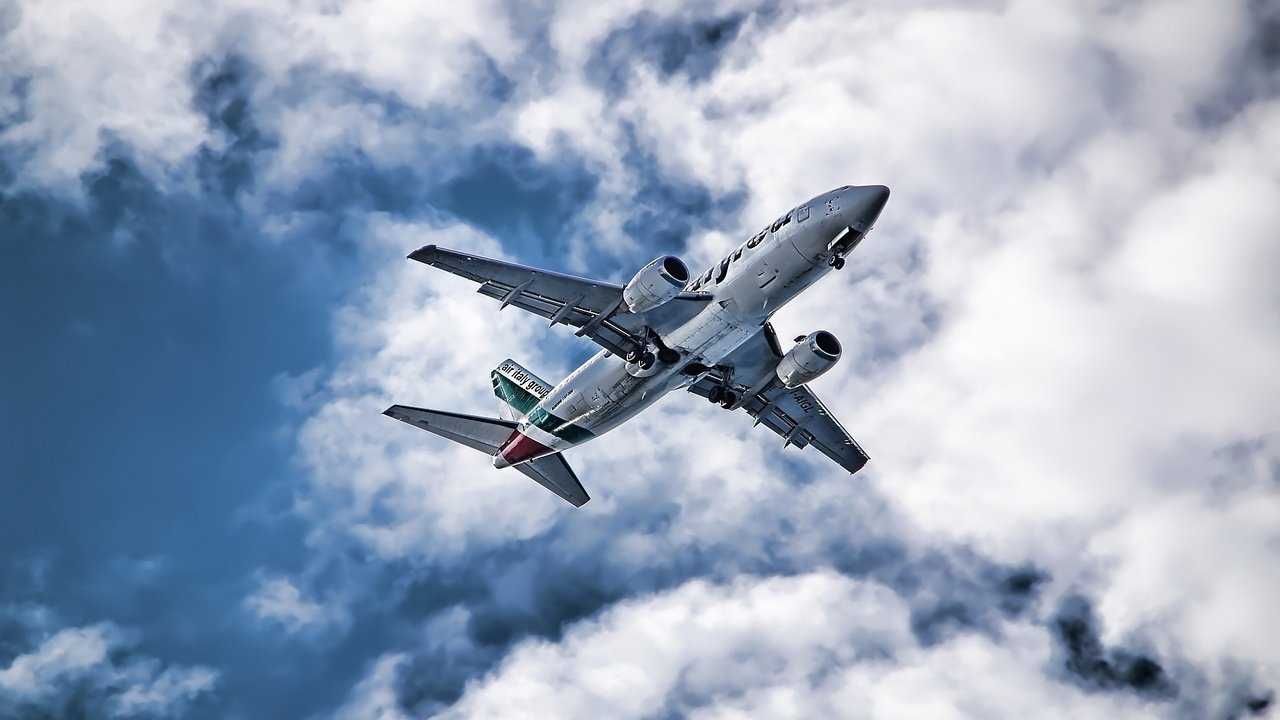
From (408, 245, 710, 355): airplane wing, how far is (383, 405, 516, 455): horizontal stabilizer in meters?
9.60

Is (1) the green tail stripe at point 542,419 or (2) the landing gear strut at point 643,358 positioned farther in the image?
(1) the green tail stripe at point 542,419

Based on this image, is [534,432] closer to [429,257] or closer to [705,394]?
[705,394]

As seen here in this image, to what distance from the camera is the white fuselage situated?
4794 centimetres

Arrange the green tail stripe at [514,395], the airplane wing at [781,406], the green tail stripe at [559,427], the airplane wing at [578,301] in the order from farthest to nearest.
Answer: the green tail stripe at [514,395] < the airplane wing at [781,406] < the green tail stripe at [559,427] < the airplane wing at [578,301]

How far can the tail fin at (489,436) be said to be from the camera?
197 feet

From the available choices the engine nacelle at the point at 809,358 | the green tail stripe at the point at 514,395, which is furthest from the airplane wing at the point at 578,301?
the green tail stripe at the point at 514,395

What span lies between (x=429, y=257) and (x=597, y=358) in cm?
1074

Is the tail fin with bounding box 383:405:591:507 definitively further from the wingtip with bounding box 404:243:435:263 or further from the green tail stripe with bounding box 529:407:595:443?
the wingtip with bounding box 404:243:435:263

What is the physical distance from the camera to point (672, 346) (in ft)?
174

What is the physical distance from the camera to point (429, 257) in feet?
161

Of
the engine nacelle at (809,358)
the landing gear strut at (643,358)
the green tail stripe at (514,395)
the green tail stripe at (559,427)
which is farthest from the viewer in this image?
the green tail stripe at (514,395)

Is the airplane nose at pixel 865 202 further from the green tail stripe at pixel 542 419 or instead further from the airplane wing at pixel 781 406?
the green tail stripe at pixel 542 419

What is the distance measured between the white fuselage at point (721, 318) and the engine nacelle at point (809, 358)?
153 inches

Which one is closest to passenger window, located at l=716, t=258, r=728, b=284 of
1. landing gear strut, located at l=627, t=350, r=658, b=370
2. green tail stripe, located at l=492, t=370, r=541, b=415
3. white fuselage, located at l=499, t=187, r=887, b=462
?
white fuselage, located at l=499, t=187, r=887, b=462
